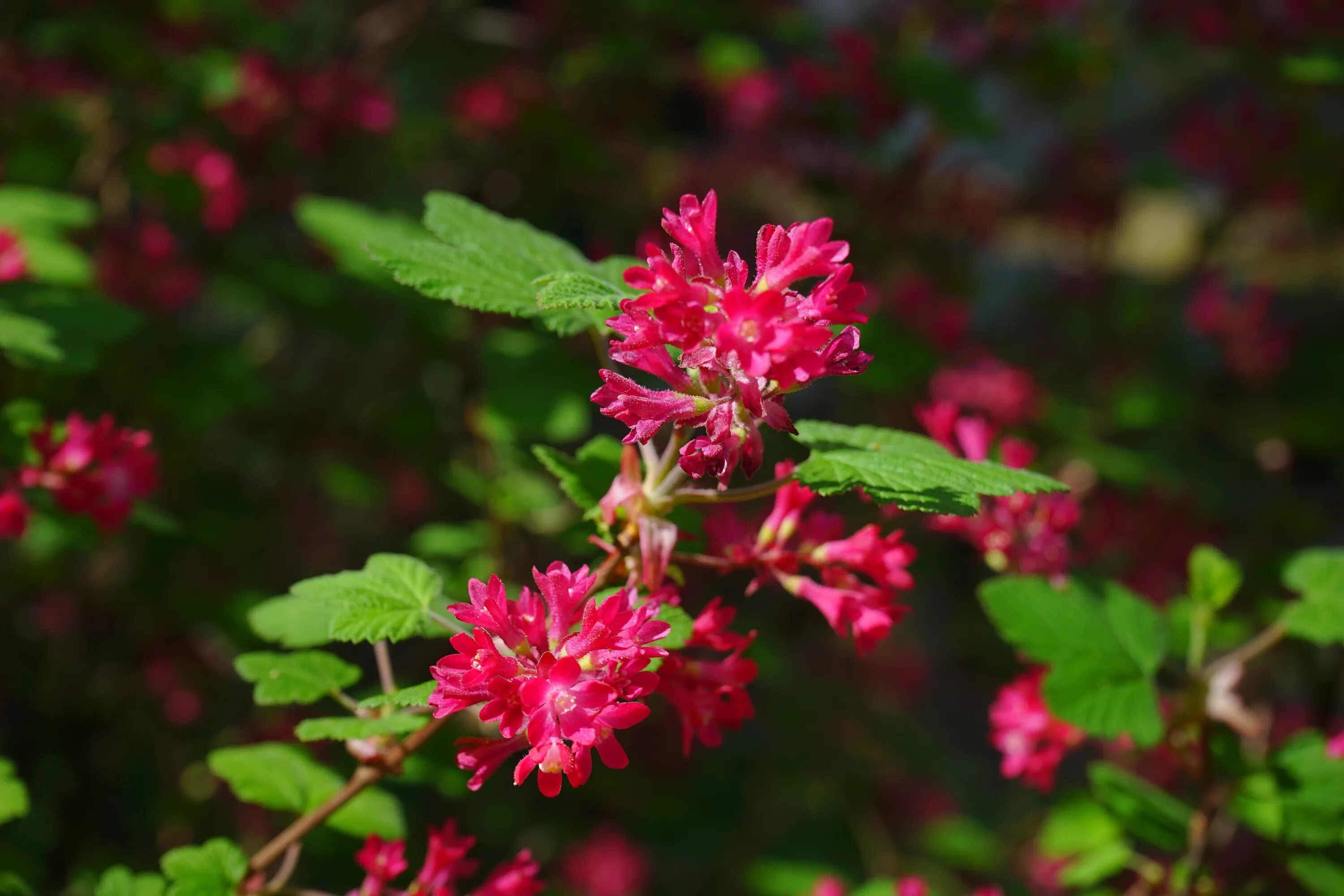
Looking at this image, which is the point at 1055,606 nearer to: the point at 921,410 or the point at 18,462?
the point at 921,410

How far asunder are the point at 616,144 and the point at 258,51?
102cm

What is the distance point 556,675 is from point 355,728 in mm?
252

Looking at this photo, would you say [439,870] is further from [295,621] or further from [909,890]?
[909,890]

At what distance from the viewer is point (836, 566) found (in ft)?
3.65

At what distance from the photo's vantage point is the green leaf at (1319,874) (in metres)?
1.32

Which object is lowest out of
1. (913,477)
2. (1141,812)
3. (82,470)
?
(1141,812)

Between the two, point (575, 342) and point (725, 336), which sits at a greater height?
point (725, 336)

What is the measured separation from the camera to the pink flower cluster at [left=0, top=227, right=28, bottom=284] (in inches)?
57.3

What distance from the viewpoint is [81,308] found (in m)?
1.48

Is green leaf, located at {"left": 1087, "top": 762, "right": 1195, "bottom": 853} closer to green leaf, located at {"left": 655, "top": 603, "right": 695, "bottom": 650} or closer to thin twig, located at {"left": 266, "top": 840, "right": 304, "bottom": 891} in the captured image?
green leaf, located at {"left": 655, "top": 603, "right": 695, "bottom": 650}

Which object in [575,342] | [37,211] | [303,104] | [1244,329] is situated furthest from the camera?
[1244,329]

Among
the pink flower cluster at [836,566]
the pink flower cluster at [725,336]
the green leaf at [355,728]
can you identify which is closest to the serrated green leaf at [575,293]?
the pink flower cluster at [725,336]

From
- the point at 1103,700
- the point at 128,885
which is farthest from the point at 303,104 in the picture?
the point at 1103,700

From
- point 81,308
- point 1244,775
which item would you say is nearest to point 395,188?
point 81,308
